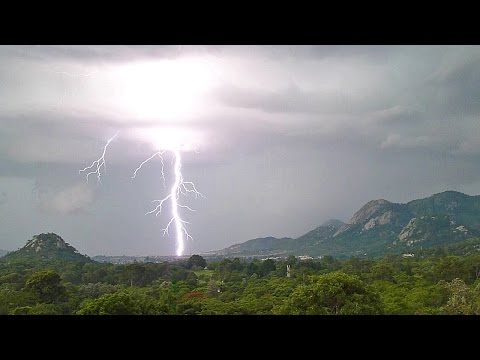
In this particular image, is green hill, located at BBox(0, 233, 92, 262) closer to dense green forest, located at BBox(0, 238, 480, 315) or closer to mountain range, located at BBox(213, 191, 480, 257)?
dense green forest, located at BBox(0, 238, 480, 315)

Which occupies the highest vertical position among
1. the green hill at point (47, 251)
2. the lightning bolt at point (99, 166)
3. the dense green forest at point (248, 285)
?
the lightning bolt at point (99, 166)

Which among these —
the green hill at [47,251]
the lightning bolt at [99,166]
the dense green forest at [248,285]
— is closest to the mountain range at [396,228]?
the dense green forest at [248,285]

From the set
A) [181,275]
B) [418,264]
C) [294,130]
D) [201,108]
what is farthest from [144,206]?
[418,264]

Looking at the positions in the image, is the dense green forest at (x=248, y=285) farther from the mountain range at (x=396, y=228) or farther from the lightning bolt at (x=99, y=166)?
the lightning bolt at (x=99, y=166)

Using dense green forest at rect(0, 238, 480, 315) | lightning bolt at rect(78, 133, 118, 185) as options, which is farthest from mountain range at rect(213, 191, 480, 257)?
lightning bolt at rect(78, 133, 118, 185)
